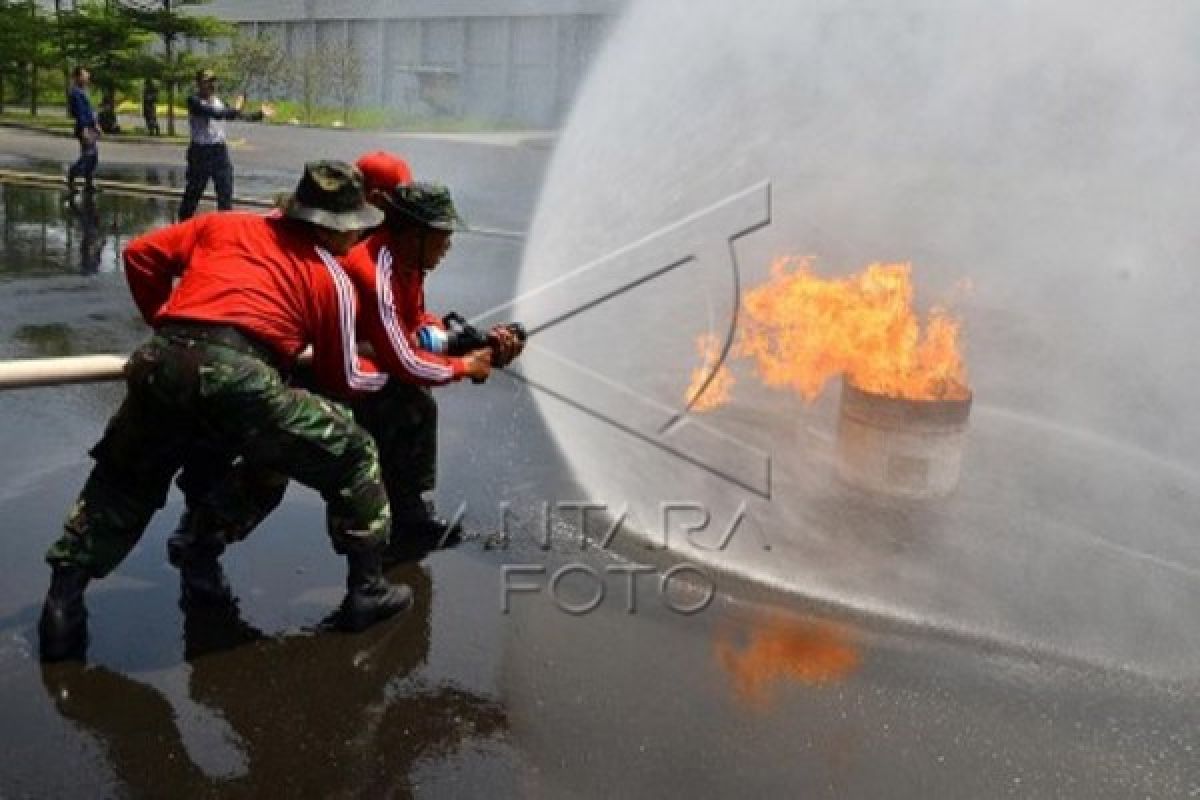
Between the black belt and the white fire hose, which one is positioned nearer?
the black belt

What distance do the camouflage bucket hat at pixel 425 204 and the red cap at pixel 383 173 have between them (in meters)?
0.25

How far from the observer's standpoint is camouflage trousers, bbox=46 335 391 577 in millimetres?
3241

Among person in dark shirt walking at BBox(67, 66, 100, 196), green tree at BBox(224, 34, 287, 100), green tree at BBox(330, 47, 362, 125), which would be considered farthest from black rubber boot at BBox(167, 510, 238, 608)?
green tree at BBox(330, 47, 362, 125)

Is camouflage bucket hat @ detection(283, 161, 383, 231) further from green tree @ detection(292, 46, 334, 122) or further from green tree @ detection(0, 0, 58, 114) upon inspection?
green tree @ detection(292, 46, 334, 122)

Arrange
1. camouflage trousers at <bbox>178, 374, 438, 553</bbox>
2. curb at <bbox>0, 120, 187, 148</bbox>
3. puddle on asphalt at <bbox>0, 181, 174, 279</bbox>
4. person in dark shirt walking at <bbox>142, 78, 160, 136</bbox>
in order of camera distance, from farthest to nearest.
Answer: person in dark shirt walking at <bbox>142, 78, 160, 136</bbox> → curb at <bbox>0, 120, 187, 148</bbox> → puddle on asphalt at <bbox>0, 181, 174, 279</bbox> → camouflage trousers at <bbox>178, 374, 438, 553</bbox>

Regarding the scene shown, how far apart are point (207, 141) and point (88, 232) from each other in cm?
193

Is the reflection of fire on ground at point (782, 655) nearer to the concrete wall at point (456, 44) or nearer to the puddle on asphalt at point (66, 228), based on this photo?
the puddle on asphalt at point (66, 228)

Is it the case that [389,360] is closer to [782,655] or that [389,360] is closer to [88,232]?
[782,655]

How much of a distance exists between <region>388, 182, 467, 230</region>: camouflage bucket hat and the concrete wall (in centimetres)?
2501

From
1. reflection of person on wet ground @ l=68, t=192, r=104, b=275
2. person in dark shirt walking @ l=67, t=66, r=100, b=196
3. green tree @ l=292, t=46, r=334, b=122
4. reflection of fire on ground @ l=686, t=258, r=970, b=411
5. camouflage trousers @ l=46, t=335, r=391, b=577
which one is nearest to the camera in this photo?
camouflage trousers @ l=46, t=335, r=391, b=577

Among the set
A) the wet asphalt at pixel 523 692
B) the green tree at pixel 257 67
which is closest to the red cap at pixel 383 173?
the wet asphalt at pixel 523 692

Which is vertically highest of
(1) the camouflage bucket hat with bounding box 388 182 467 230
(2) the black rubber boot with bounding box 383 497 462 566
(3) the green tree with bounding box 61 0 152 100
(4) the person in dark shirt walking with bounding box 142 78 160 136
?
(3) the green tree with bounding box 61 0 152 100

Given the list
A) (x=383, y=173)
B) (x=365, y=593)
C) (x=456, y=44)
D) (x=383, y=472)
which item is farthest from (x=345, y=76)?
(x=365, y=593)

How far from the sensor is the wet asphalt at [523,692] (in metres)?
3.10
